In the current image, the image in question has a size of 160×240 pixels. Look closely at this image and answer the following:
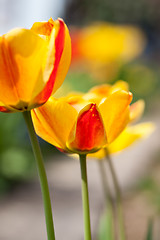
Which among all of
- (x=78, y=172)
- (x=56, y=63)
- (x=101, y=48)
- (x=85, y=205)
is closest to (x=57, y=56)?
(x=56, y=63)

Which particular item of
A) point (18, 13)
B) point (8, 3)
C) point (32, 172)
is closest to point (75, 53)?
point (32, 172)

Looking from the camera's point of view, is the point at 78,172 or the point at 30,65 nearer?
the point at 30,65

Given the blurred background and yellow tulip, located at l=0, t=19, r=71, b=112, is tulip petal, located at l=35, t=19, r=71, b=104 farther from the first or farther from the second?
the blurred background

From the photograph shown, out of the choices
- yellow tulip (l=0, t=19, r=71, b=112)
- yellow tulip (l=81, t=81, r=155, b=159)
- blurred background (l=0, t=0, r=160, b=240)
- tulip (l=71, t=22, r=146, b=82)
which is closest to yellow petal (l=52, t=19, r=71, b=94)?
yellow tulip (l=0, t=19, r=71, b=112)

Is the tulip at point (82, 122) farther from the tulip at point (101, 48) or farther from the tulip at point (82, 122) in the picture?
the tulip at point (101, 48)

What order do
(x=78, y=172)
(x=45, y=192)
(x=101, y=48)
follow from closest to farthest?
(x=45, y=192), (x=78, y=172), (x=101, y=48)

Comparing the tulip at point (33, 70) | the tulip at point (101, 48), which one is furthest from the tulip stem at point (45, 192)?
the tulip at point (101, 48)

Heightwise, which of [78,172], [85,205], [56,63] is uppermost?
[78,172]

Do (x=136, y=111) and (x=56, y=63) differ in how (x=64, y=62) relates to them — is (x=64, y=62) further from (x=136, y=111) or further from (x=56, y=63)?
(x=136, y=111)
